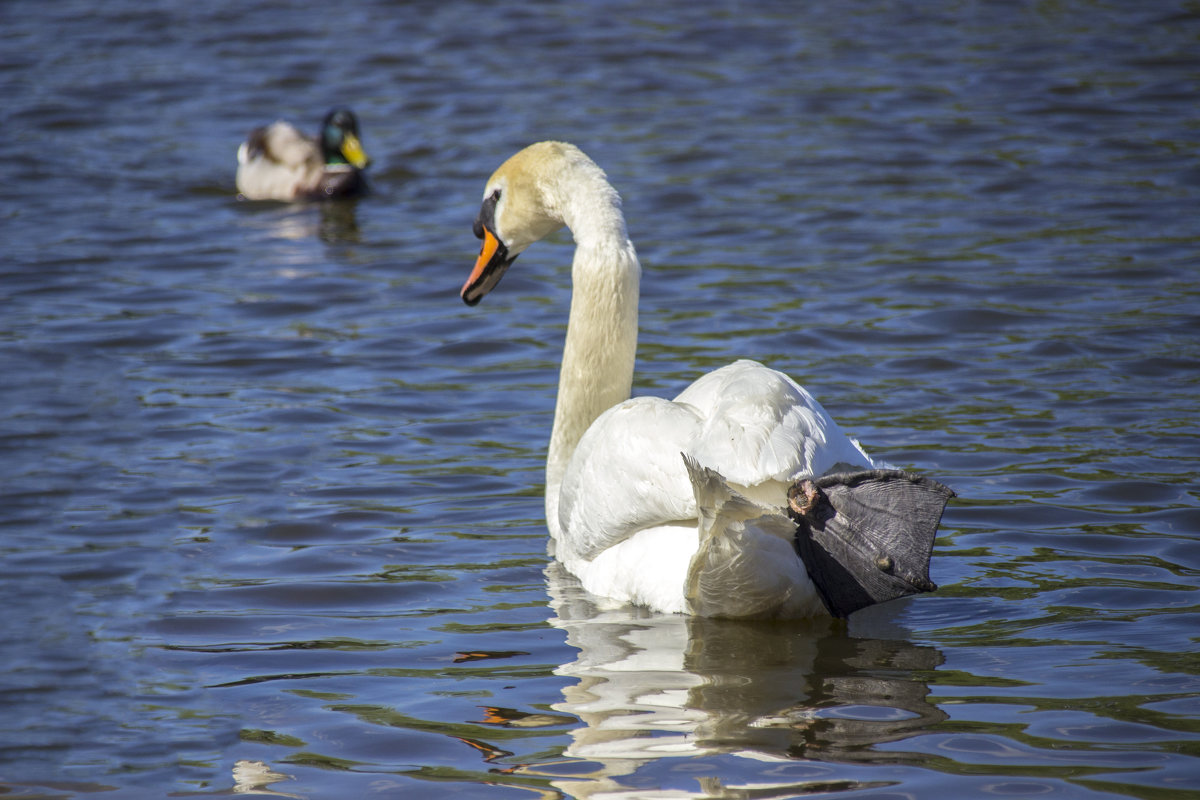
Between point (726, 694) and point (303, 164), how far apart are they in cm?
892

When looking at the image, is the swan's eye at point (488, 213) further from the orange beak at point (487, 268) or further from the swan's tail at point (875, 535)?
the swan's tail at point (875, 535)

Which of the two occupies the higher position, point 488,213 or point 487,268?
point 488,213

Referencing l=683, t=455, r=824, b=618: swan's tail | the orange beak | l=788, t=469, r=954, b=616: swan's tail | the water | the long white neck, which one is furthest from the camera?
the orange beak

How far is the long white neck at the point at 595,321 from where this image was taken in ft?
17.9

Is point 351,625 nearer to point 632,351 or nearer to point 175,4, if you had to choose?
point 632,351

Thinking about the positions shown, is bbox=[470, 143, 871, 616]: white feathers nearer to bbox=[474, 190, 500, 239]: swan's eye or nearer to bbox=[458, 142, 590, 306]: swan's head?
bbox=[458, 142, 590, 306]: swan's head

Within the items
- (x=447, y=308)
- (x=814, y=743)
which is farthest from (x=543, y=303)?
(x=814, y=743)

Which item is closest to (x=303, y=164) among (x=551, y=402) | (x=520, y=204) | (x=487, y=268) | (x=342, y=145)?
(x=342, y=145)

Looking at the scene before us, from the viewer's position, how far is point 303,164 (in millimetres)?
12047

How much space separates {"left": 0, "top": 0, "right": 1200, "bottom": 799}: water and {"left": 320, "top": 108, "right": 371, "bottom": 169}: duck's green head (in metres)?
0.48

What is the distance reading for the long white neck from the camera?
5.46 metres

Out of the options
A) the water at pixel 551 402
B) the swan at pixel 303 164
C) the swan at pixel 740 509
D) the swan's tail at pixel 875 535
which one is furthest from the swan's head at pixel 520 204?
the swan at pixel 303 164

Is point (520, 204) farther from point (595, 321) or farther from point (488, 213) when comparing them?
point (595, 321)

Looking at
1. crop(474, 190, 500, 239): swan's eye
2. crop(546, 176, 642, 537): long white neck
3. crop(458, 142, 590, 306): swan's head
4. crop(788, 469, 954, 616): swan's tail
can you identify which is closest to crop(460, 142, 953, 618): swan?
crop(788, 469, 954, 616): swan's tail
